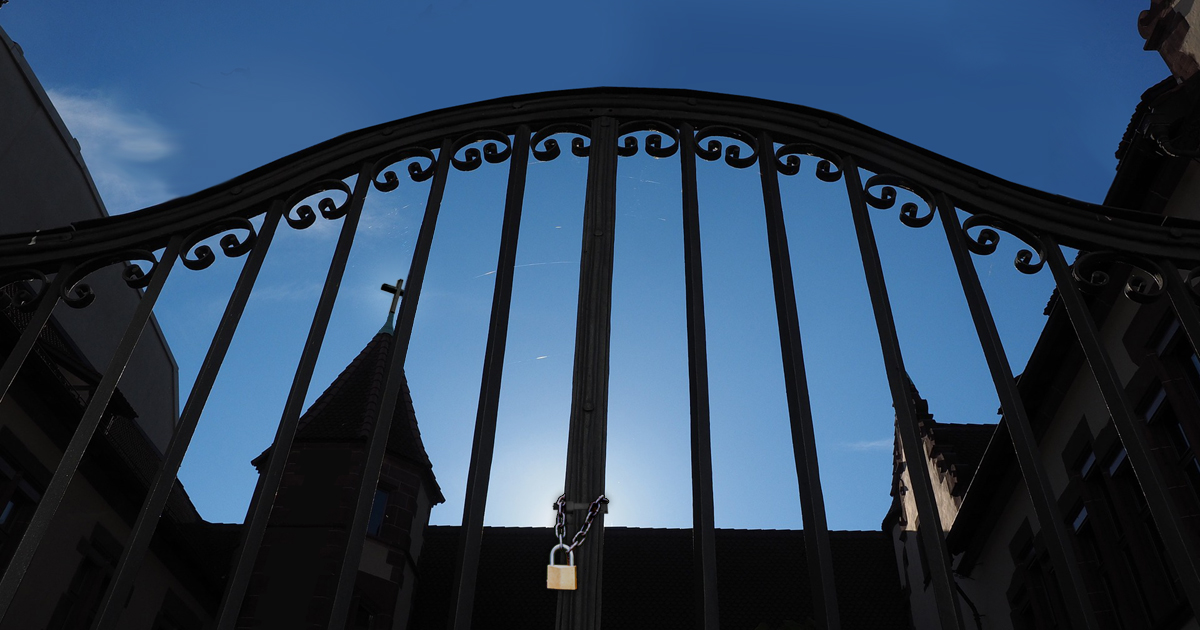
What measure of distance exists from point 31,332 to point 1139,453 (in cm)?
287

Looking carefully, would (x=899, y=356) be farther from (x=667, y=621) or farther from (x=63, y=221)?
(x=667, y=621)

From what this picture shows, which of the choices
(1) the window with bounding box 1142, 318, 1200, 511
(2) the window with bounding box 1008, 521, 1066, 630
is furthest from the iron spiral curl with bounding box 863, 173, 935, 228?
(2) the window with bounding box 1008, 521, 1066, 630

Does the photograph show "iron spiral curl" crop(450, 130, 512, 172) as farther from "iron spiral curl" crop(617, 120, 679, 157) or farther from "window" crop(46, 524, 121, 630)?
"window" crop(46, 524, 121, 630)

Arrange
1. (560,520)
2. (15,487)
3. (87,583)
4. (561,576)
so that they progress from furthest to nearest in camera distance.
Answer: (87,583) → (15,487) → (560,520) → (561,576)

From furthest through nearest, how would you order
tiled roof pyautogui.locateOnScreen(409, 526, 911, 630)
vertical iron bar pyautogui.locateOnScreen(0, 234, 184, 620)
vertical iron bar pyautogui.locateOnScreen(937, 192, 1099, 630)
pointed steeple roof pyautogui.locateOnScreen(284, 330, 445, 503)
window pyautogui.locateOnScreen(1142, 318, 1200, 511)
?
1. tiled roof pyautogui.locateOnScreen(409, 526, 911, 630)
2. pointed steeple roof pyautogui.locateOnScreen(284, 330, 445, 503)
3. window pyautogui.locateOnScreen(1142, 318, 1200, 511)
4. vertical iron bar pyautogui.locateOnScreen(0, 234, 184, 620)
5. vertical iron bar pyautogui.locateOnScreen(937, 192, 1099, 630)

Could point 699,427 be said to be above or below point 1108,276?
below

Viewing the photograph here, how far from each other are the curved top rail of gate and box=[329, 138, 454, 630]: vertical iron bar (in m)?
0.24

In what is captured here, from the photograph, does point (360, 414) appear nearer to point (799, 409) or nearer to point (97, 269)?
point (97, 269)

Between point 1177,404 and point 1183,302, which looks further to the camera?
point 1177,404

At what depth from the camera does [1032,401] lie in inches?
477

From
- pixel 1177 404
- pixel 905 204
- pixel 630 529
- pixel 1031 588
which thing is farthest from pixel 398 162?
pixel 630 529

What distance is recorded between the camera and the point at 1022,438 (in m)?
2.40

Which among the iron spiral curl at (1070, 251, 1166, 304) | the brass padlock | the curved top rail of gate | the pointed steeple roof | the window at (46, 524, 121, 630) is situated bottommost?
the brass padlock

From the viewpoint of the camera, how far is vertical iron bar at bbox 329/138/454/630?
2.18m
